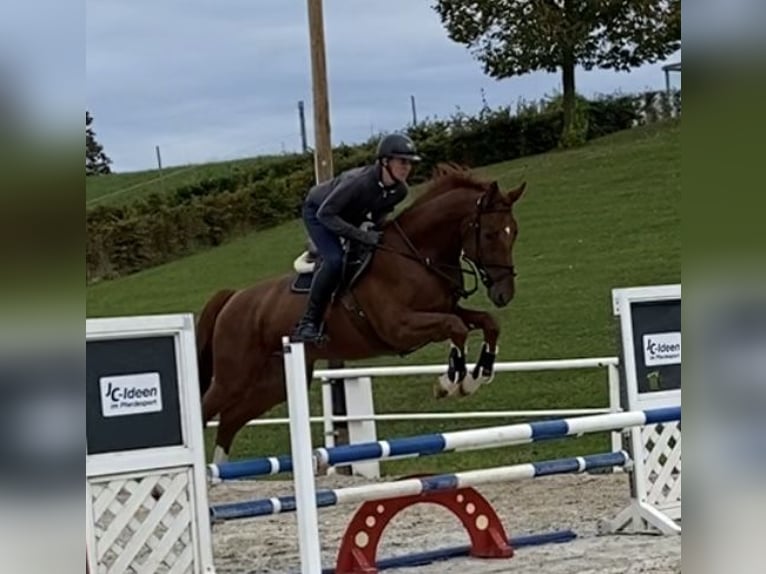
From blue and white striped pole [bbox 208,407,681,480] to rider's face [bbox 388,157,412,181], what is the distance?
1.45 m

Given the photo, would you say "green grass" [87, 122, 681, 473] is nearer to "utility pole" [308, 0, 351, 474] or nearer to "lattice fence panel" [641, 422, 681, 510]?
"utility pole" [308, 0, 351, 474]

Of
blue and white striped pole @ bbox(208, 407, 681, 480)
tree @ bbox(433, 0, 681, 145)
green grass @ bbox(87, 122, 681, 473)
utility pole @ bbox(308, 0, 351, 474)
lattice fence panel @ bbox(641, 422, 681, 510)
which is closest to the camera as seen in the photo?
blue and white striped pole @ bbox(208, 407, 681, 480)

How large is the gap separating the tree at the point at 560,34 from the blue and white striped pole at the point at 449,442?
1919 centimetres

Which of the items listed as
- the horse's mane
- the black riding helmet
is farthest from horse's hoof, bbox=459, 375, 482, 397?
the black riding helmet

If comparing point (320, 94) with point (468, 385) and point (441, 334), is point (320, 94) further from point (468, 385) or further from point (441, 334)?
point (468, 385)

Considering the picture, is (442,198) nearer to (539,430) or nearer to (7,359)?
(539,430)

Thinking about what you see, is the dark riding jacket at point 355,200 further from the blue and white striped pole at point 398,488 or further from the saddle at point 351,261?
the blue and white striped pole at point 398,488

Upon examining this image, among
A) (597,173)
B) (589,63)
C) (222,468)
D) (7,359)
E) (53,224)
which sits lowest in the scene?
(222,468)

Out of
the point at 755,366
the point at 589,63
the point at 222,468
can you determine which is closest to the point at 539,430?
the point at 222,468

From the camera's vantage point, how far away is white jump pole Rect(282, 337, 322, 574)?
4.04m

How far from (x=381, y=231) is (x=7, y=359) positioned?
195 inches

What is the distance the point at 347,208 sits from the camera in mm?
5781

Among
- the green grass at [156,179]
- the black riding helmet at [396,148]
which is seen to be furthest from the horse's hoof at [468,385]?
the green grass at [156,179]

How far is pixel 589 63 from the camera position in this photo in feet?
79.4
